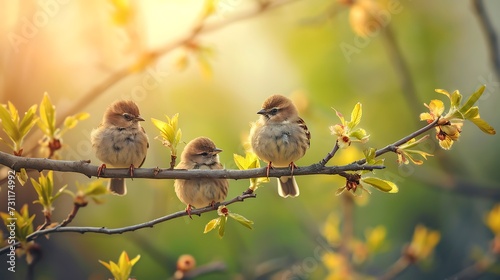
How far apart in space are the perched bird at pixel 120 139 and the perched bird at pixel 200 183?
154mm

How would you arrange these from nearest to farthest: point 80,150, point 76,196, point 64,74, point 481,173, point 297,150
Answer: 1. point 76,196
2. point 297,150
3. point 80,150
4. point 64,74
5. point 481,173

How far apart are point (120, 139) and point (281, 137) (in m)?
0.48

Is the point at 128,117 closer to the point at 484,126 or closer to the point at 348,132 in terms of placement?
the point at 348,132

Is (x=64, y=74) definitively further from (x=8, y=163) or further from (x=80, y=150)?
(x=8, y=163)

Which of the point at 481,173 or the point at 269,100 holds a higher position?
the point at 481,173

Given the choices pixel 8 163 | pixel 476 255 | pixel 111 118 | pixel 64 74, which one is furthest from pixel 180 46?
pixel 476 255

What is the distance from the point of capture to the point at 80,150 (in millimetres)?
2570

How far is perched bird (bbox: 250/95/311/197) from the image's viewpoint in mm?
1821

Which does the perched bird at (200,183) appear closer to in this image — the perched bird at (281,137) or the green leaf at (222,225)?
the perched bird at (281,137)

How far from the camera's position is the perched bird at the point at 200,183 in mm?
1810

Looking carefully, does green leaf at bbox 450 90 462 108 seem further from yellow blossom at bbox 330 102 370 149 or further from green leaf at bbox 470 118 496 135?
yellow blossom at bbox 330 102 370 149

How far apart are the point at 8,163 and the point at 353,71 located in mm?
2924

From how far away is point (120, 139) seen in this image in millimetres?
1832

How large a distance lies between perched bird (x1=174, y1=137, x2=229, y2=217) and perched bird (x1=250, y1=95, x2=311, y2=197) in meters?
0.16
